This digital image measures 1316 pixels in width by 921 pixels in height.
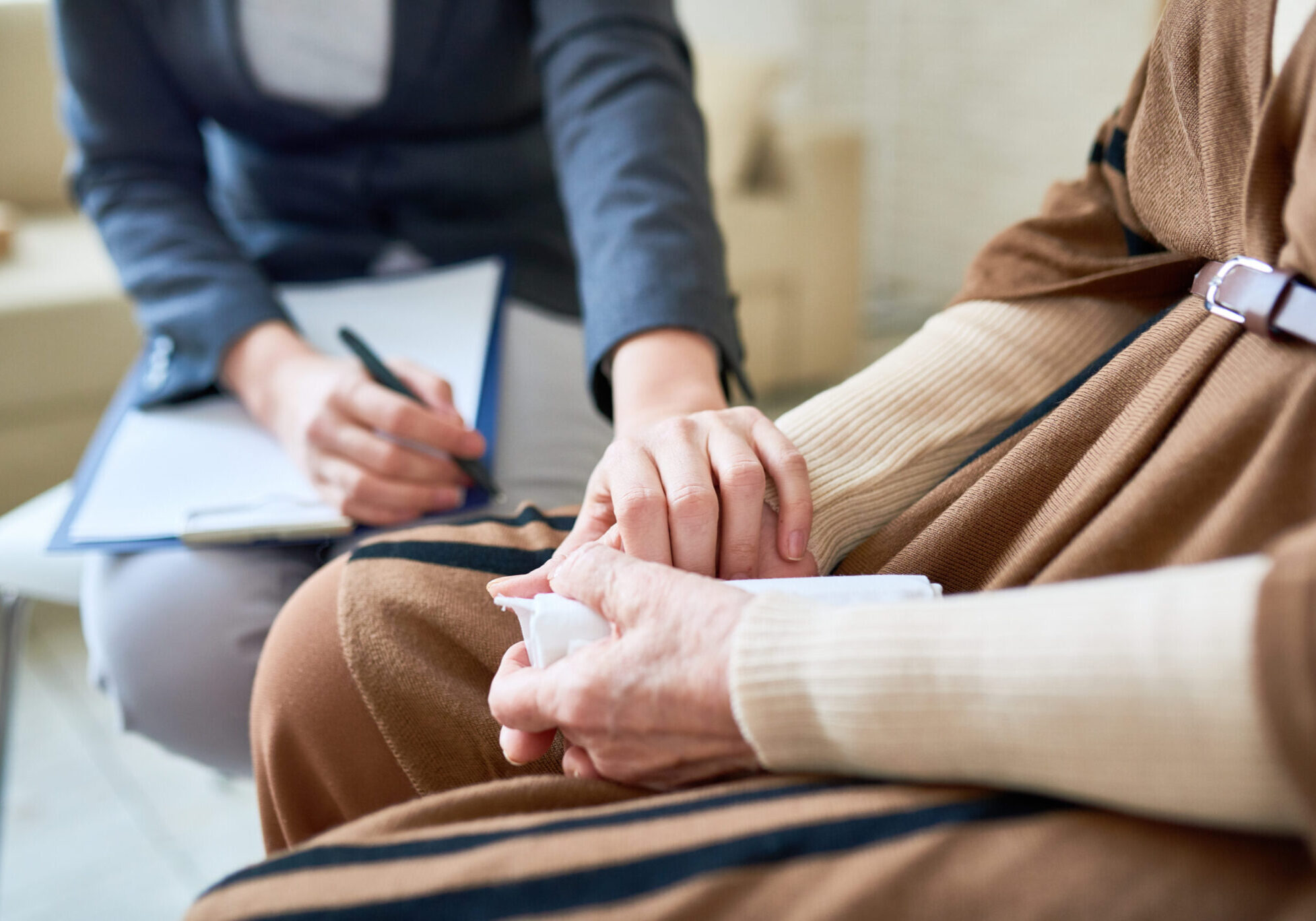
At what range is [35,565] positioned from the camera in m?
0.83

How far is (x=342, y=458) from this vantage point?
0.72 meters

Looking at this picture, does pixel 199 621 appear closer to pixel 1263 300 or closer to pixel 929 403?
pixel 929 403

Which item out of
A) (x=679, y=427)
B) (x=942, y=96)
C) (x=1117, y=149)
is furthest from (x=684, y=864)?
(x=942, y=96)

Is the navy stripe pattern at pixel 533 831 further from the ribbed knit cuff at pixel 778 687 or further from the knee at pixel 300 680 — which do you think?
the knee at pixel 300 680

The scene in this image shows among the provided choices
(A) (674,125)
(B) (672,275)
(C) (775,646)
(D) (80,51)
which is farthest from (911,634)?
(D) (80,51)

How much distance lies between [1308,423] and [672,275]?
426 millimetres

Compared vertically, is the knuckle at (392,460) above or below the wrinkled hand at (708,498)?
below

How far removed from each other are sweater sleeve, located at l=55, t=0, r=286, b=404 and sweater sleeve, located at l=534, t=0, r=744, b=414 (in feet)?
0.99

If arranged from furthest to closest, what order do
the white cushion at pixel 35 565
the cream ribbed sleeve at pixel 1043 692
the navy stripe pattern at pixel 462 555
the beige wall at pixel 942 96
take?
the beige wall at pixel 942 96, the white cushion at pixel 35 565, the navy stripe pattern at pixel 462 555, the cream ribbed sleeve at pixel 1043 692

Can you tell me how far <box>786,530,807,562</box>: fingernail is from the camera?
49cm

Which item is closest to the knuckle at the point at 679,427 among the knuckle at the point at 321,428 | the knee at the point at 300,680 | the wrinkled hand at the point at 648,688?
the wrinkled hand at the point at 648,688

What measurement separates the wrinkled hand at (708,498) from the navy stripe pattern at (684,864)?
16 centimetres

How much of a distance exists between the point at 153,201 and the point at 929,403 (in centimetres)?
76

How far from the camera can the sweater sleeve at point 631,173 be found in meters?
0.71
